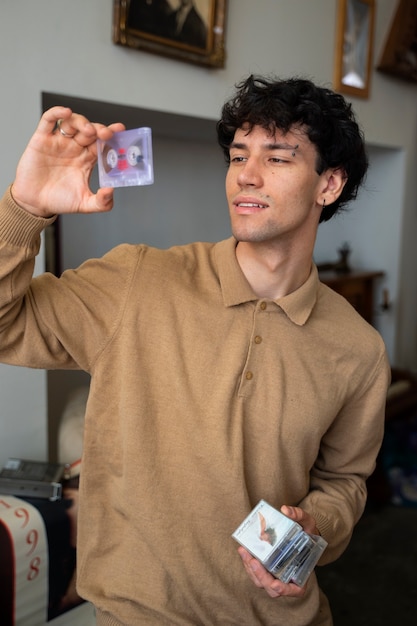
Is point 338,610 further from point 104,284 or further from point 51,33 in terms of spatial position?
point 51,33

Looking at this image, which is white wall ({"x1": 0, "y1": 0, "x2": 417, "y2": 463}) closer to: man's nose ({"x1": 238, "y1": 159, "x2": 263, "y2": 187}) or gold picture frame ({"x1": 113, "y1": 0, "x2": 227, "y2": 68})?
gold picture frame ({"x1": 113, "y1": 0, "x2": 227, "y2": 68})

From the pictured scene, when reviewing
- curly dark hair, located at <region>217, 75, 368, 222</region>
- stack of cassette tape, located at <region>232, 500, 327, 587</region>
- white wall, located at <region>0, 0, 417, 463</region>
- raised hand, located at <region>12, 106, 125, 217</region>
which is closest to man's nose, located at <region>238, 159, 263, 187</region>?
curly dark hair, located at <region>217, 75, 368, 222</region>

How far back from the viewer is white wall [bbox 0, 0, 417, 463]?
190 centimetres

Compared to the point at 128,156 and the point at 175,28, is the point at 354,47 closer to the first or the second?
the point at 175,28

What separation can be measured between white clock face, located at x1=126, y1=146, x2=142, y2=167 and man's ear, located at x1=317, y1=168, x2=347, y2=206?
52 cm

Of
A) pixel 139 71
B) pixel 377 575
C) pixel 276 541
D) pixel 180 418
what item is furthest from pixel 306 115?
pixel 377 575

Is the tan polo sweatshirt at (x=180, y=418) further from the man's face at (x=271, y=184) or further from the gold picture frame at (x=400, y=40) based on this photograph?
the gold picture frame at (x=400, y=40)

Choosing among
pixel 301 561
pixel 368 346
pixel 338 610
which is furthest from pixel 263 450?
pixel 338 610

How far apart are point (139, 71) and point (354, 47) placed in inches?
61.6

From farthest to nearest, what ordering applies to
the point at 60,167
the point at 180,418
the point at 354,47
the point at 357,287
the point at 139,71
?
the point at 357,287 → the point at 354,47 → the point at 139,71 → the point at 180,418 → the point at 60,167

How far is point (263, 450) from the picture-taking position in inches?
49.4

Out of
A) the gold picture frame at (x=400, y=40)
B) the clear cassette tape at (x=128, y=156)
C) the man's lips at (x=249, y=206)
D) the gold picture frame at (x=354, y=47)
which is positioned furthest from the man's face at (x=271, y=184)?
the gold picture frame at (x=400, y=40)

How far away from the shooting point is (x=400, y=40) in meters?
3.52

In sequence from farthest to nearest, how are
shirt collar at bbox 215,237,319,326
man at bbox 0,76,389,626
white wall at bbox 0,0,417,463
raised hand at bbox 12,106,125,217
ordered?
white wall at bbox 0,0,417,463
shirt collar at bbox 215,237,319,326
man at bbox 0,76,389,626
raised hand at bbox 12,106,125,217
